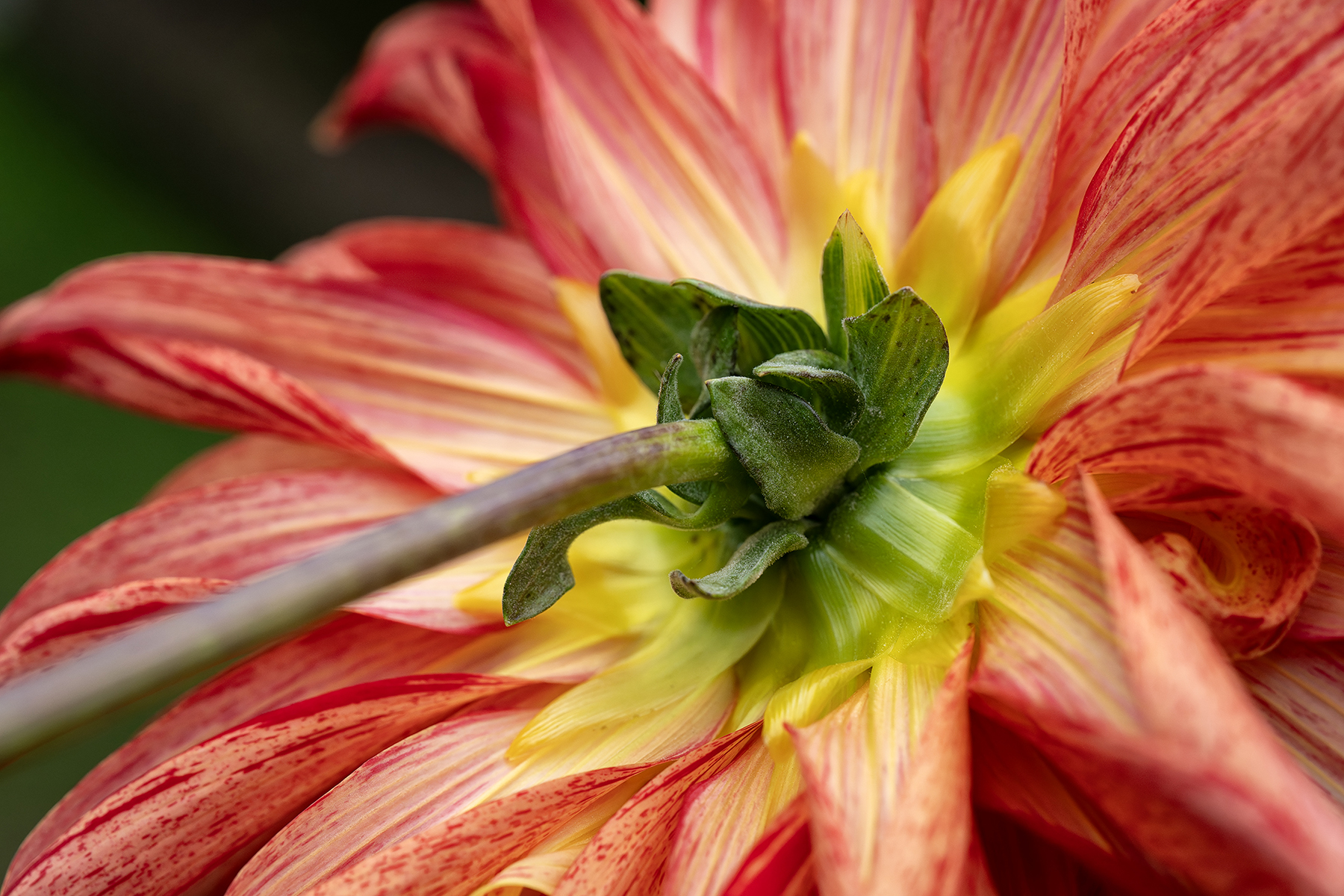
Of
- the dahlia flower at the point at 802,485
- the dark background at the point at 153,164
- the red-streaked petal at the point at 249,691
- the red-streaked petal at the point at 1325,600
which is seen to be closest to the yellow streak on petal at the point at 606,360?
the dahlia flower at the point at 802,485

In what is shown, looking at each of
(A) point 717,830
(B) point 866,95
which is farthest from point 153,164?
(A) point 717,830

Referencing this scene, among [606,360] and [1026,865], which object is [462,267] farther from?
[1026,865]

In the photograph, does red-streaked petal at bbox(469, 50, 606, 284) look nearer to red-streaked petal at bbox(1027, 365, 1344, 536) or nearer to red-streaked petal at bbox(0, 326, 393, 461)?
red-streaked petal at bbox(0, 326, 393, 461)

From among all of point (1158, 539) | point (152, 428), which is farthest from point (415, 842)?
point (152, 428)

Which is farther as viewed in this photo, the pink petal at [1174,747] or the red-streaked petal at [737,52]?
the red-streaked petal at [737,52]

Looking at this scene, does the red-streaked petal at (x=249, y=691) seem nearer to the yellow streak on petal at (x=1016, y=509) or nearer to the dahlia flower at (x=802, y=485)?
the dahlia flower at (x=802, y=485)

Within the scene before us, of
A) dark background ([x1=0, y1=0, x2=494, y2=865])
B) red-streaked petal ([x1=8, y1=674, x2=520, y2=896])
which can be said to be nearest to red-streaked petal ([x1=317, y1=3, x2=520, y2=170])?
red-streaked petal ([x1=8, y1=674, x2=520, y2=896])

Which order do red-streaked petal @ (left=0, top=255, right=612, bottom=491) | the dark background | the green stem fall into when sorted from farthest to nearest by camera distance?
1. the dark background
2. red-streaked petal @ (left=0, top=255, right=612, bottom=491)
3. the green stem
